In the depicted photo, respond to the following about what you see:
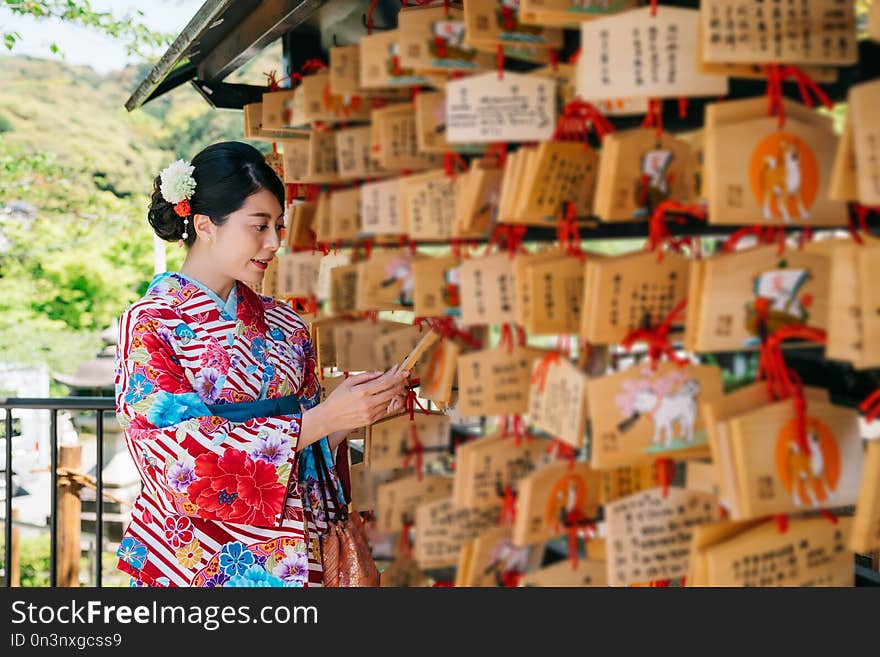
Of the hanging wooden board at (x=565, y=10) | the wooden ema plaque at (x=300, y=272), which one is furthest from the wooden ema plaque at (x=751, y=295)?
the wooden ema plaque at (x=300, y=272)

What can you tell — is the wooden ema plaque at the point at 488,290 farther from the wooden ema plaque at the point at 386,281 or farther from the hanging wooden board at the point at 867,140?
the hanging wooden board at the point at 867,140

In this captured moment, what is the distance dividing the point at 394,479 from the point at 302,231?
2.33ft

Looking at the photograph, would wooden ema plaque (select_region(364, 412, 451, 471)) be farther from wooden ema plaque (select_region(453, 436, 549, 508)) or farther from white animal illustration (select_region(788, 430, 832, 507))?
white animal illustration (select_region(788, 430, 832, 507))

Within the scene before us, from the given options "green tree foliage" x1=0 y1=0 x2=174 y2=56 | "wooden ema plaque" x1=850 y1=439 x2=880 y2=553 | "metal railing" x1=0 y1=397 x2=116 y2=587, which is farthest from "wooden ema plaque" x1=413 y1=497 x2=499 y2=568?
"green tree foliage" x1=0 y1=0 x2=174 y2=56

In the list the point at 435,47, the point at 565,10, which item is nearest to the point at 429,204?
the point at 435,47

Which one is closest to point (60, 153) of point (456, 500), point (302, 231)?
point (302, 231)

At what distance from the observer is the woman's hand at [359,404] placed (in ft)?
5.81

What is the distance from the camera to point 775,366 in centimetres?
107

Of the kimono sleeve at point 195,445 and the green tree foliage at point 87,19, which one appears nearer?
the kimono sleeve at point 195,445

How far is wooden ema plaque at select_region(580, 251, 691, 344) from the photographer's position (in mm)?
1104

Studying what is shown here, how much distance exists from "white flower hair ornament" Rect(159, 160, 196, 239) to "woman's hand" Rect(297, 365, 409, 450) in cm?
54

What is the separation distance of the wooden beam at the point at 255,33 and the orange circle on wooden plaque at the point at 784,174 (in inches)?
46.8

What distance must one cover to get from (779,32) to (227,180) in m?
1.30

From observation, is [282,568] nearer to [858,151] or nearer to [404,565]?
[404,565]
